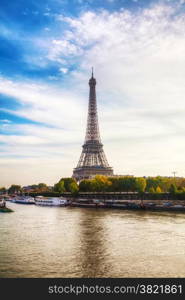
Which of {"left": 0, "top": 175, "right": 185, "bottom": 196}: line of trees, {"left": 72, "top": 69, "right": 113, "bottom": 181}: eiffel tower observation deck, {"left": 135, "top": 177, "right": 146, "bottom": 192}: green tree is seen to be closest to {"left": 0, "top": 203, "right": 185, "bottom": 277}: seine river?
{"left": 135, "top": 177, "right": 146, "bottom": 192}: green tree

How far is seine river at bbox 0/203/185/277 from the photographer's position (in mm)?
15367

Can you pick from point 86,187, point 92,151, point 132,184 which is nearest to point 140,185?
point 132,184

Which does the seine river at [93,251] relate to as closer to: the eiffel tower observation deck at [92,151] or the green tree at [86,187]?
the green tree at [86,187]

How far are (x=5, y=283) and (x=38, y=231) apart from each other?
1473 cm

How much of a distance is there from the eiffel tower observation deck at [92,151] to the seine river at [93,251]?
67825 millimetres

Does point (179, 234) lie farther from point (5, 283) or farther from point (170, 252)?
point (5, 283)

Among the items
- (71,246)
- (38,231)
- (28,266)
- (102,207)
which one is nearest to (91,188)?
(102,207)

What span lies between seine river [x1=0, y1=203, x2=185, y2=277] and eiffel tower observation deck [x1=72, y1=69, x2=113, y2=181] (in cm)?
6782

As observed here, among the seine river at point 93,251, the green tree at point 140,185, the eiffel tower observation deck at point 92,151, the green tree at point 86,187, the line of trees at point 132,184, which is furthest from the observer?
the eiffel tower observation deck at point 92,151

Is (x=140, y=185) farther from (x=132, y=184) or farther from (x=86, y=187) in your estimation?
(x=86, y=187)

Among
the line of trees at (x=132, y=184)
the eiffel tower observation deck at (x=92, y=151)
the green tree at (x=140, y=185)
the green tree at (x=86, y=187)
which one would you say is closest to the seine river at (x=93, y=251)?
the green tree at (x=140, y=185)

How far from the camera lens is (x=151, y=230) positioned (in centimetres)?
2738

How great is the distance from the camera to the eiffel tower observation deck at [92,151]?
94.5 meters

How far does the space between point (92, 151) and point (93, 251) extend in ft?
259
